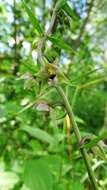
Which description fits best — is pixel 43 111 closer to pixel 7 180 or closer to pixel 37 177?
pixel 37 177

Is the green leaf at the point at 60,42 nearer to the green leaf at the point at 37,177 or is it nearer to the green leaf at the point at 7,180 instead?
the green leaf at the point at 37,177

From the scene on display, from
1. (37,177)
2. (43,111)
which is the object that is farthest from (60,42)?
(37,177)

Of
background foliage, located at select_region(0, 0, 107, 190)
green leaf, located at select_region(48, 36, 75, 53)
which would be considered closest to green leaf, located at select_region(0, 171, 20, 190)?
background foliage, located at select_region(0, 0, 107, 190)

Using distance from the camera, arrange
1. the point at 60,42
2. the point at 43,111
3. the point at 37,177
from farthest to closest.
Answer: the point at 37,177
the point at 43,111
the point at 60,42

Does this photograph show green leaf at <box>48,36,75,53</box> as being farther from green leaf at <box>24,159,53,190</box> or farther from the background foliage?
green leaf at <box>24,159,53,190</box>

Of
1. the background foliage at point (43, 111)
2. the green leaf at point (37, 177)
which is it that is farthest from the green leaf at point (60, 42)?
the green leaf at point (37, 177)

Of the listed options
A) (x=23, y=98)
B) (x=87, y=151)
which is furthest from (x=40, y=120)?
(x=87, y=151)

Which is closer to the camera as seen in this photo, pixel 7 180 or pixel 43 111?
pixel 43 111

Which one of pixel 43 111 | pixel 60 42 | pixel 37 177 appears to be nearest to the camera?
pixel 60 42
